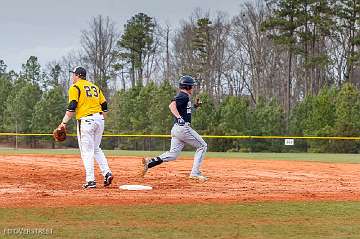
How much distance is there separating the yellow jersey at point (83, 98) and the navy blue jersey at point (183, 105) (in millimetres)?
1809

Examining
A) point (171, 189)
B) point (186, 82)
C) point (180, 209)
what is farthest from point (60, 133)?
point (180, 209)

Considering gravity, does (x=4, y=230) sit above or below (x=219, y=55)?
below

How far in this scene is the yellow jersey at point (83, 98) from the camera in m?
9.91

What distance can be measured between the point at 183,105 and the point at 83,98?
7.02 ft

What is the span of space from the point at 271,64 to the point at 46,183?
52.9 metres

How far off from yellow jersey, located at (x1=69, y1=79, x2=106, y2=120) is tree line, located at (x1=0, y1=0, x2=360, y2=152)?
107 feet

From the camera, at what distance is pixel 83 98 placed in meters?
9.97

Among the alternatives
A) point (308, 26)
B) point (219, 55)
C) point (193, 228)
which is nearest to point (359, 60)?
point (308, 26)

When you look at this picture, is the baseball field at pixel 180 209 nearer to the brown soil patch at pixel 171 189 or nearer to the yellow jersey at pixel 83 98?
the brown soil patch at pixel 171 189

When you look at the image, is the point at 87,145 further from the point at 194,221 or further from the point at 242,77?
the point at 242,77

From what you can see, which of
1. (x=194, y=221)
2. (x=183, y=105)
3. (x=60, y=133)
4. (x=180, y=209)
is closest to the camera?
(x=194, y=221)

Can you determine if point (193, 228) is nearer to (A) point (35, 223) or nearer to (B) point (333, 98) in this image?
(A) point (35, 223)

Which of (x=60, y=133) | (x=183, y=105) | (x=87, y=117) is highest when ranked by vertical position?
(x=183, y=105)

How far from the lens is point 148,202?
26.5 ft
